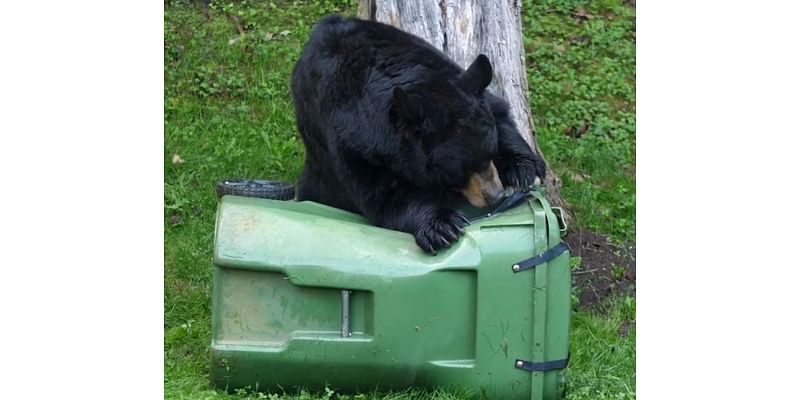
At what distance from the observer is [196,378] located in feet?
16.0

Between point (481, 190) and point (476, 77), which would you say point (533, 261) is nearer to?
point (481, 190)

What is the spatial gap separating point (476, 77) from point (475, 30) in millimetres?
1362

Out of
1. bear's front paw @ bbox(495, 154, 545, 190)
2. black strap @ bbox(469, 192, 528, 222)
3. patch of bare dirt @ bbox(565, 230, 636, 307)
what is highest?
bear's front paw @ bbox(495, 154, 545, 190)

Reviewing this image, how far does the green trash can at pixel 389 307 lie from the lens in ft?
14.7

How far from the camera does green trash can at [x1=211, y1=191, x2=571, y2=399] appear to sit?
4480 mm

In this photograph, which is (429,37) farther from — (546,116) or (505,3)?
(546,116)

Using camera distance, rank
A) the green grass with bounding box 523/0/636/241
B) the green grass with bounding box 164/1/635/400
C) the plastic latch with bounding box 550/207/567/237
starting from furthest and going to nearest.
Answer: the green grass with bounding box 523/0/636/241 < the green grass with bounding box 164/1/635/400 < the plastic latch with bounding box 550/207/567/237

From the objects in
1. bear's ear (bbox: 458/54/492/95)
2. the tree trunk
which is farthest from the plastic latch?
the tree trunk

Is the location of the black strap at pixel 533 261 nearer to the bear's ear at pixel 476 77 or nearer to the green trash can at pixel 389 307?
the green trash can at pixel 389 307

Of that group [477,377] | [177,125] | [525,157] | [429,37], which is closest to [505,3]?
[429,37]

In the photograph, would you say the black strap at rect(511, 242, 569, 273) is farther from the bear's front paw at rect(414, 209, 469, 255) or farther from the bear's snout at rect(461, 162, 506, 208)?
the bear's snout at rect(461, 162, 506, 208)

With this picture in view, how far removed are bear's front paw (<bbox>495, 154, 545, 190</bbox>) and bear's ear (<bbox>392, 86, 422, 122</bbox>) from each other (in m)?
0.67

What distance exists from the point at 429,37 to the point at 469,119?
1424 millimetres

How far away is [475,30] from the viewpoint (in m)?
6.27
